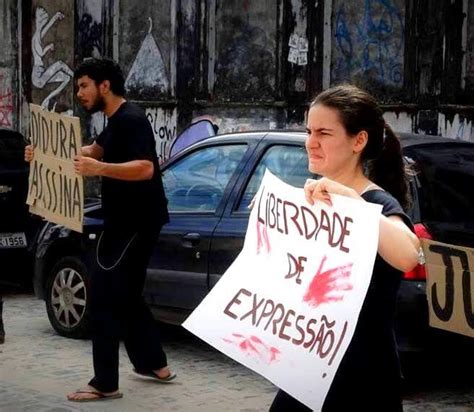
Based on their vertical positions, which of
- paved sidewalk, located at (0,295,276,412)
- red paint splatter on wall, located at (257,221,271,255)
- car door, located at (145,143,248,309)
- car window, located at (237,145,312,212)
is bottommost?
paved sidewalk, located at (0,295,276,412)

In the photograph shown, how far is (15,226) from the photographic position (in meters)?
10.7

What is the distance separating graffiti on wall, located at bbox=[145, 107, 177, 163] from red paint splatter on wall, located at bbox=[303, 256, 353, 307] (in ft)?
42.3

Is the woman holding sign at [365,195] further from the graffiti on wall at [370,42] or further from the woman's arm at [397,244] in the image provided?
the graffiti on wall at [370,42]

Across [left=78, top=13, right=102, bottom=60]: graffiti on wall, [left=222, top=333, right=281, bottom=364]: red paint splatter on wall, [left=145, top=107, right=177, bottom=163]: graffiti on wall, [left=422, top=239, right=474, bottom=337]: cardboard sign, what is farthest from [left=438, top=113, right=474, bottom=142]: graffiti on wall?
[left=222, top=333, right=281, bottom=364]: red paint splatter on wall

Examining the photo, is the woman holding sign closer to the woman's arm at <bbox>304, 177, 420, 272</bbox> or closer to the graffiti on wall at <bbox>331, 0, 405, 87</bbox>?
the woman's arm at <bbox>304, 177, 420, 272</bbox>

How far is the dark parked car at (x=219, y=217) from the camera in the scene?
22.3 ft

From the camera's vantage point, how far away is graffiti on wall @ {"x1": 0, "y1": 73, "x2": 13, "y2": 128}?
62.1 feet

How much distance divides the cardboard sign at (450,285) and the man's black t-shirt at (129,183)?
2.59m

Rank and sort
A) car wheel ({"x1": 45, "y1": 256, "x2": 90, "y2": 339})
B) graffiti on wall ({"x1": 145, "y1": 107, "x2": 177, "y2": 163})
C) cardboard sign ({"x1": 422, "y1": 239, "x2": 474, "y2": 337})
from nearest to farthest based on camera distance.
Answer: cardboard sign ({"x1": 422, "y1": 239, "x2": 474, "y2": 337})
car wheel ({"x1": 45, "y1": 256, "x2": 90, "y2": 339})
graffiti on wall ({"x1": 145, "y1": 107, "x2": 177, "y2": 163})

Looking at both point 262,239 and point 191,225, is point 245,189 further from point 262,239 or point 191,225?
point 262,239

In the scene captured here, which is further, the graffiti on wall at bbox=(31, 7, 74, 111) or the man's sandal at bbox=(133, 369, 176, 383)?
the graffiti on wall at bbox=(31, 7, 74, 111)

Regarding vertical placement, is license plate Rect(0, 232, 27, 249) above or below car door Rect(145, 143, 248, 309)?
below

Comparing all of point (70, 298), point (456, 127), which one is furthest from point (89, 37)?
point (70, 298)

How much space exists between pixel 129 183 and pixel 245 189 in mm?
1090
